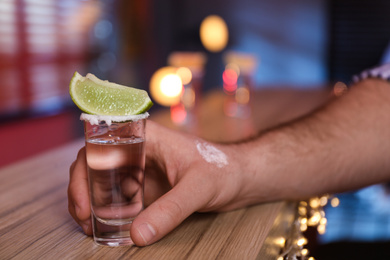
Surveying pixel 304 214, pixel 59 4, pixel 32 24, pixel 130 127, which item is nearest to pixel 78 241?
pixel 130 127

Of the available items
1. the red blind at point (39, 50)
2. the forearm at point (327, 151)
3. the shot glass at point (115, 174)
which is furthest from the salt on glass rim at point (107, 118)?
the red blind at point (39, 50)

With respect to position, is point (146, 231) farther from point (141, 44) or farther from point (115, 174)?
point (141, 44)

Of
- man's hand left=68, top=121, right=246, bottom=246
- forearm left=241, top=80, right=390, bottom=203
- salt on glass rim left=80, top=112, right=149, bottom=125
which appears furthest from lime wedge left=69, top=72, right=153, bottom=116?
forearm left=241, top=80, right=390, bottom=203

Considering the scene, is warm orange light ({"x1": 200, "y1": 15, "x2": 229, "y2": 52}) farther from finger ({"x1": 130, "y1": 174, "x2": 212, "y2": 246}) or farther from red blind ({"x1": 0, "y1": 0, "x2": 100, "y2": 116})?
finger ({"x1": 130, "y1": 174, "x2": 212, "y2": 246})

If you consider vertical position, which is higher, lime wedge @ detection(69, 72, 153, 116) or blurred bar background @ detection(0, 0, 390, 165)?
lime wedge @ detection(69, 72, 153, 116)

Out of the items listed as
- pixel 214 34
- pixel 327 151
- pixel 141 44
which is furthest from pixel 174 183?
pixel 141 44

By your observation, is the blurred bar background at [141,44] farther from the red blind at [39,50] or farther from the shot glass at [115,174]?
the shot glass at [115,174]

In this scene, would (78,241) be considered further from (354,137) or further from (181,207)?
(354,137)
